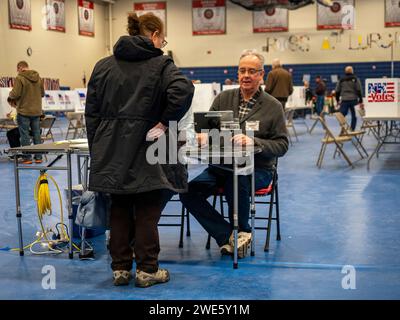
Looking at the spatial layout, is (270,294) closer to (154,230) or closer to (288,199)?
(154,230)

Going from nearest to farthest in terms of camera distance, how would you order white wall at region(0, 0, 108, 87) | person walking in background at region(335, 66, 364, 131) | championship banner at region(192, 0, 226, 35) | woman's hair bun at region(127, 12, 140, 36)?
woman's hair bun at region(127, 12, 140, 36) → person walking in background at region(335, 66, 364, 131) → white wall at region(0, 0, 108, 87) → championship banner at region(192, 0, 226, 35)

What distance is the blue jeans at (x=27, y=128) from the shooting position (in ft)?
29.0

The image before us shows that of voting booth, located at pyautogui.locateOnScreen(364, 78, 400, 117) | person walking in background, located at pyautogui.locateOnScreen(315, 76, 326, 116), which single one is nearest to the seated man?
voting booth, located at pyautogui.locateOnScreen(364, 78, 400, 117)

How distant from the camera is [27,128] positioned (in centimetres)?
894

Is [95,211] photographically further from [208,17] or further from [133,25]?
[208,17]

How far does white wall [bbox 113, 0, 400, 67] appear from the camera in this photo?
71.1 feet

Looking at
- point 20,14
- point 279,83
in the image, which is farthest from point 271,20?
point 279,83

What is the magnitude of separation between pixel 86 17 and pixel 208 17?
4.68m

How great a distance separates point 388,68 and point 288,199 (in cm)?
1743

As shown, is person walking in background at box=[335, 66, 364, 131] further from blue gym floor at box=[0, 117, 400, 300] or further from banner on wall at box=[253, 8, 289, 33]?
banner on wall at box=[253, 8, 289, 33]

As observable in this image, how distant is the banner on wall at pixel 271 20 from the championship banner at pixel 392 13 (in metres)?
3.60

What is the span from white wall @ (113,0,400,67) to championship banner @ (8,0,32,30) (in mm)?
5517

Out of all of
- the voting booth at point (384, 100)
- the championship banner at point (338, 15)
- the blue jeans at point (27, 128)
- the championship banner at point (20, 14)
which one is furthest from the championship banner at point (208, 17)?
the voting booth at point (384, 100)
